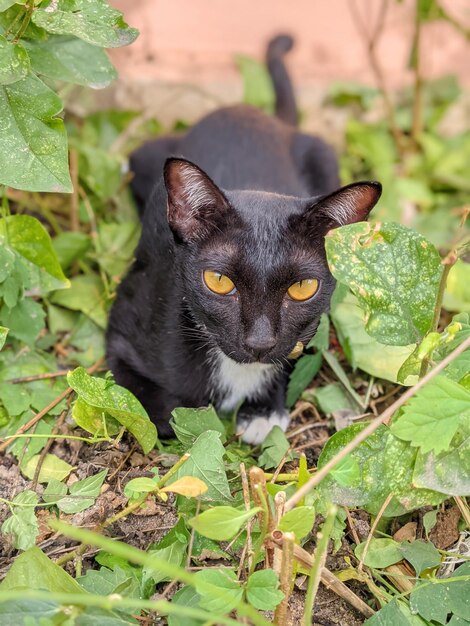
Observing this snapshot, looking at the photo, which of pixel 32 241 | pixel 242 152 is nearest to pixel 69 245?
pixel 32 241

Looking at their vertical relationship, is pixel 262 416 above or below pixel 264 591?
below

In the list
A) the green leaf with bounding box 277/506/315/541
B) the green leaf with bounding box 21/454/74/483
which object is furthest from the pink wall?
the green leaf with bounding box 277/506/315/541

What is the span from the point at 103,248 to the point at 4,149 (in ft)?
3.12

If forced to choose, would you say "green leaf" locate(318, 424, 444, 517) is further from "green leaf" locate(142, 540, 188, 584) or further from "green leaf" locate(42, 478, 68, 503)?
"green leaf" locate(42, 478, 68, 503)

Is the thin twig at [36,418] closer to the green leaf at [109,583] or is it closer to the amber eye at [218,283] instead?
the green leaf at [109,583]

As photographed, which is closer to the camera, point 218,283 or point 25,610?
point 25,610

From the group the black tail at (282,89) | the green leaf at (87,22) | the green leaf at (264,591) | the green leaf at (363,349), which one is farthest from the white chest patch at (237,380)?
the black tail at (282,89)

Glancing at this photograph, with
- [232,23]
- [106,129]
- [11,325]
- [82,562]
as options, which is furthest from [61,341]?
[232,23]

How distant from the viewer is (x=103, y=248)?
9.42 ft

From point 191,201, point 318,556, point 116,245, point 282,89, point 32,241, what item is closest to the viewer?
point 318,556

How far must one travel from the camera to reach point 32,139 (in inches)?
78.0

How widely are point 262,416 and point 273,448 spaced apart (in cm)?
21

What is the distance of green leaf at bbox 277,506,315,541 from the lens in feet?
5.16

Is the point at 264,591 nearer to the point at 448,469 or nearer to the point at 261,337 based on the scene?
the point at 448,469
